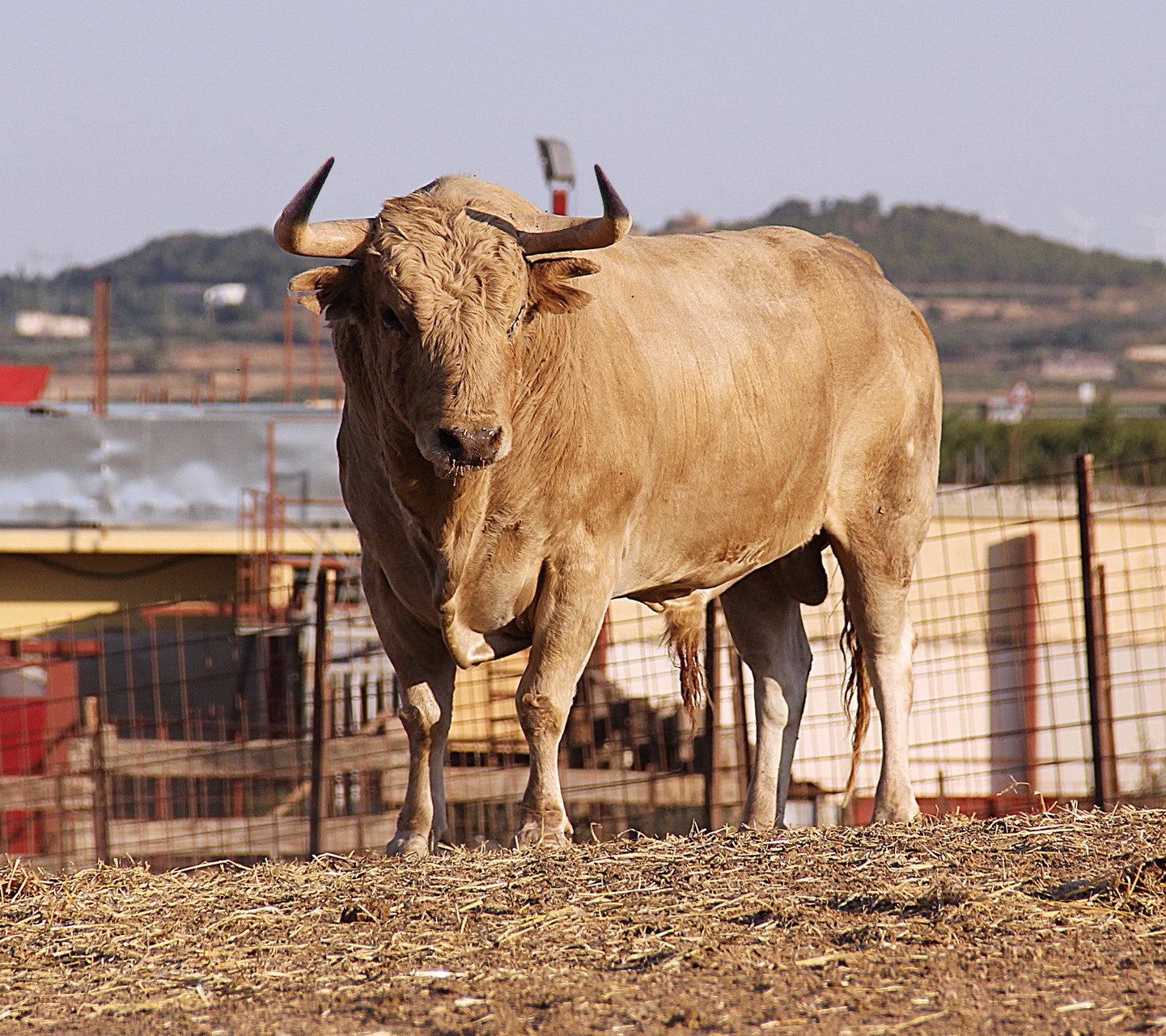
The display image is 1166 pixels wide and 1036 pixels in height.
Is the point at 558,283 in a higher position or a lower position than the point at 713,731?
higher

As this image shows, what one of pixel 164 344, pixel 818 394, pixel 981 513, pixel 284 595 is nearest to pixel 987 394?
pixel 164 344

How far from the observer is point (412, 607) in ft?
16.7

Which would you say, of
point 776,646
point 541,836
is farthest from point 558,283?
point 776,646

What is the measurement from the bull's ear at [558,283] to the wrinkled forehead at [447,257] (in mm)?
92

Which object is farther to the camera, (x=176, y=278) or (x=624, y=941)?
(x=176, y=278)

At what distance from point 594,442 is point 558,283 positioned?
22.6 inches

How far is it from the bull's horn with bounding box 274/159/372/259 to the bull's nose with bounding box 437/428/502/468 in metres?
0.82

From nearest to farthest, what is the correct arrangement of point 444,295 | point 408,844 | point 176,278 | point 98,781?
point 444,295 < point 408,844 < point 98,781 < point 176,278

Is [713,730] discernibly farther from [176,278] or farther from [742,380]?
[176,278]

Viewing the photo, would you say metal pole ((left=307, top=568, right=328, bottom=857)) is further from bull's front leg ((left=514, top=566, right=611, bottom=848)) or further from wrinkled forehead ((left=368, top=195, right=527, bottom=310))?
wrinkled forehead ((left=368, top=195, right=527, bottom=310))

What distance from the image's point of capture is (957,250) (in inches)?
6004

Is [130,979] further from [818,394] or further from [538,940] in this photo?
[818,394]

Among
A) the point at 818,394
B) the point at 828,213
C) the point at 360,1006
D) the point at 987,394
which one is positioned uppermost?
the point at 828,213

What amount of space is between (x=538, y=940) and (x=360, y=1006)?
1.92 ft
